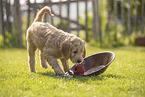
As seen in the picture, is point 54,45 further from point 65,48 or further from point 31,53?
point 31,53

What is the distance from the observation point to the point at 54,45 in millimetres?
3613

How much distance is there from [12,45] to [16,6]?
78.9 inches

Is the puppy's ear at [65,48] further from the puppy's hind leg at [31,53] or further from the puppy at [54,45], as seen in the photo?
the puppy's hind leg at [31,53]

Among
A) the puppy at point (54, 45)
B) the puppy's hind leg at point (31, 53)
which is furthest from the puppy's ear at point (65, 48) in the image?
the puppy's hind leg at point (31, 53)

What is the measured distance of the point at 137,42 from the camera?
377 inches

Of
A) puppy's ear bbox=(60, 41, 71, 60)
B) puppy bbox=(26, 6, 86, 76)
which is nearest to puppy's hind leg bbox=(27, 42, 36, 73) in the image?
puppy bbox=(26, 6, 86, 76)

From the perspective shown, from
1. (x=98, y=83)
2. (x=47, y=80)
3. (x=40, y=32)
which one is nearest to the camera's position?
(x=98, y=83)

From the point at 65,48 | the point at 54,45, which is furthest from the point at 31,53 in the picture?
the point at 65,48

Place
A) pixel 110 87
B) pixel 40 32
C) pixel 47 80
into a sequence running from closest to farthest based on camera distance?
pixel 110 87
pixel 47 80
pixel 40 32

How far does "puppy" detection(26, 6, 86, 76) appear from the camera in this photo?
3.38 metres

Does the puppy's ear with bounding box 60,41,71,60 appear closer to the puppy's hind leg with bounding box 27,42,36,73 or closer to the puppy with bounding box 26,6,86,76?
the puppy with bounding box 26,6,86,76

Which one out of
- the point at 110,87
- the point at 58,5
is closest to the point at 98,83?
the point at 110,87

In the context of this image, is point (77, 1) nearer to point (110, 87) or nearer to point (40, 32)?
point (40, 32)

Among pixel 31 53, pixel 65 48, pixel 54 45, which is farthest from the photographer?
pixel 31 53
